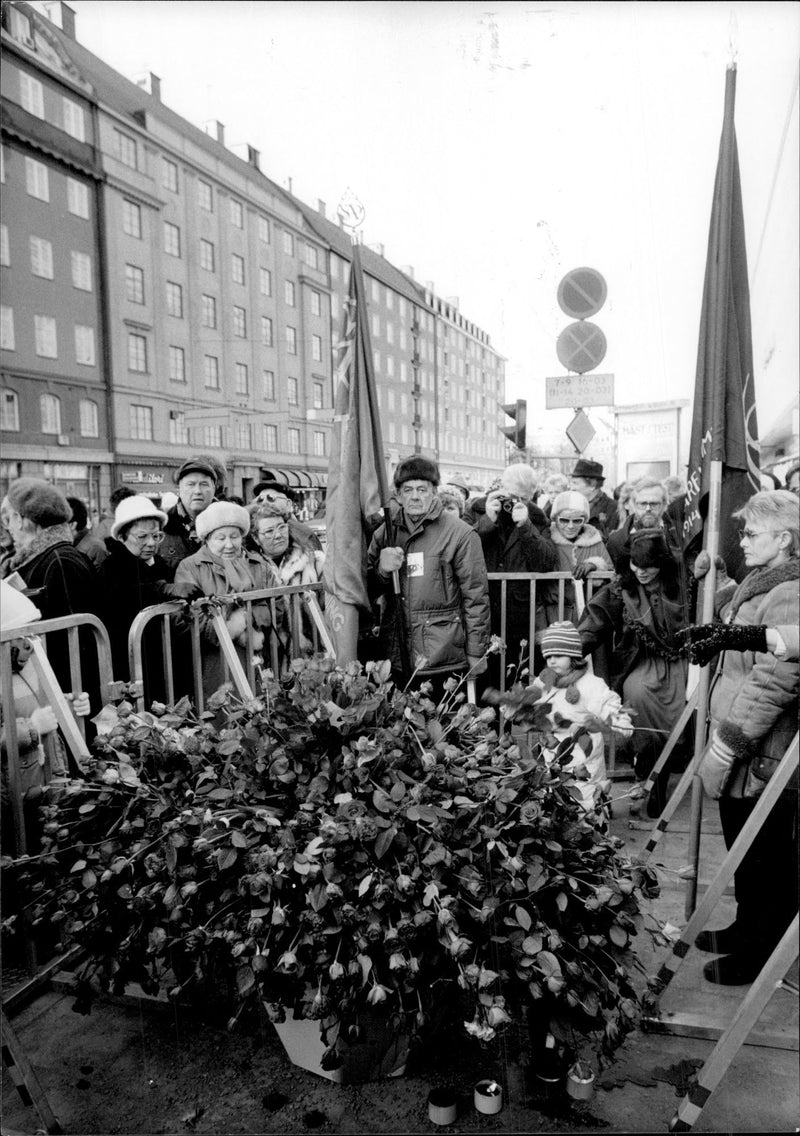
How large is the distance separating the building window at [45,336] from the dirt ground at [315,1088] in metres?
3.07

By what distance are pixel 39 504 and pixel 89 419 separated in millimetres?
1487

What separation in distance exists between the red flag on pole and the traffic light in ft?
2.83

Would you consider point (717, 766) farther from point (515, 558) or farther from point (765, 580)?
point (515, 558)

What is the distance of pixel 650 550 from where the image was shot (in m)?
4.20

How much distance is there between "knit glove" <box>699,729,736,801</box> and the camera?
271 centimetres

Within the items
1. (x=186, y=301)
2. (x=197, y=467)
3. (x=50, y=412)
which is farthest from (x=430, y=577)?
(x=50, y=412)

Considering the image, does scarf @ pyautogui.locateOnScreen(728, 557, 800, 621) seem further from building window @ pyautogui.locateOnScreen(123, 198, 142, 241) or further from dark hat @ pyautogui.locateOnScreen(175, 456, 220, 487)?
building window @ pyautogui.locateOnScreen(123, 198, 142, 241)

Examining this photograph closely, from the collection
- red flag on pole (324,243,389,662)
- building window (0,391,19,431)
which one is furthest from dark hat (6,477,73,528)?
red flag on pole (324,243,389,662)

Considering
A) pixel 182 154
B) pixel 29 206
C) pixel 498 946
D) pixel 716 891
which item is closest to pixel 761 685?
pixel 716 891

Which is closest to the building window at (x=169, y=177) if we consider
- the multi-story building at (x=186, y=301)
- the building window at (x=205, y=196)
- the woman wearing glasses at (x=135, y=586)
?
the multi-story building at (x=186, y=301)

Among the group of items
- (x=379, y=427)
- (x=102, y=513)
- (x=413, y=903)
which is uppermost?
(x=379, y=427)

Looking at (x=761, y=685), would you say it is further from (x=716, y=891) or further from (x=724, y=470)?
(x=724, y=470)

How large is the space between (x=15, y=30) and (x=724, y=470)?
3.17 meters

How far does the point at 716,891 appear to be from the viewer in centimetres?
231
